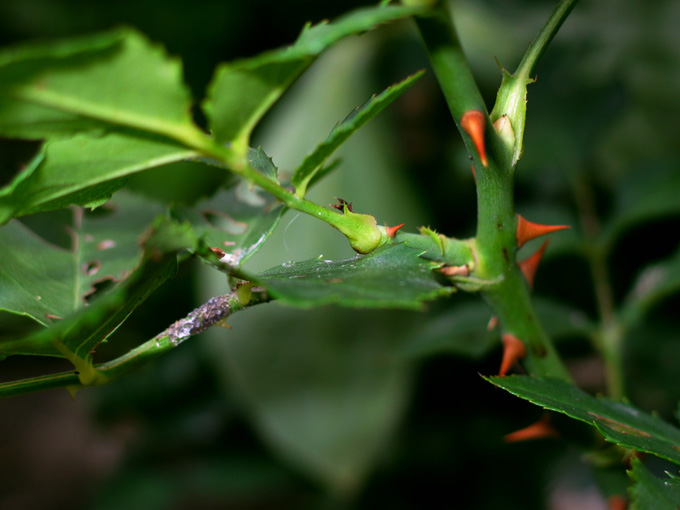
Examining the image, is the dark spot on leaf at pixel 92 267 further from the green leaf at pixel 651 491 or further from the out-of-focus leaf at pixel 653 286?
the out-of-focus leaf at pixel 653 286

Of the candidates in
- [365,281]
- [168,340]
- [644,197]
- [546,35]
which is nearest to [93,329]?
[168,340]

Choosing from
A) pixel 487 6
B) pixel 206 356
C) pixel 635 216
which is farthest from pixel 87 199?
pixel 487 6

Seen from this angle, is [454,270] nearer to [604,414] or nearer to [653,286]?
[604,414]

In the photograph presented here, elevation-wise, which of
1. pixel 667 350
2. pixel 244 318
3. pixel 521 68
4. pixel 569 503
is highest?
pixel 521 68

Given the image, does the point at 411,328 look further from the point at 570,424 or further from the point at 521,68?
the point at 521,68

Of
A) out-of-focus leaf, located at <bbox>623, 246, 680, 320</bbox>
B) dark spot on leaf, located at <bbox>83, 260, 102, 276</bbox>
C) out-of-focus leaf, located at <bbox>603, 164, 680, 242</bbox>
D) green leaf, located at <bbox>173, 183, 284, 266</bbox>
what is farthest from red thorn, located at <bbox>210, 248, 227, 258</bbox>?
out-of-focus leaf, located at <bbox>603, 164, 680, 242</bbox>

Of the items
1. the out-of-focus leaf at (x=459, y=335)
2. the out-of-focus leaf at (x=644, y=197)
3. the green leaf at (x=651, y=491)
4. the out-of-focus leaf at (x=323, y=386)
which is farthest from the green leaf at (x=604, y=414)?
the out-of-focus leaf at (x=323, y=386)
